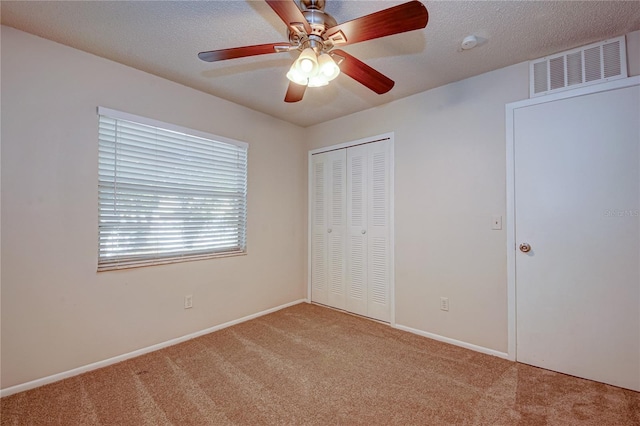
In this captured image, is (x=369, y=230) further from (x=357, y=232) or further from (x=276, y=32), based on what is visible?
(x=276, y=32)

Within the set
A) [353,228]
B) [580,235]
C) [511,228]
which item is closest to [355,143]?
[353,228]

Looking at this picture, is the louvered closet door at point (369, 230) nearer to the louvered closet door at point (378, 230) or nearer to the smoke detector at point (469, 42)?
the louvered closet door at point (378, 230)

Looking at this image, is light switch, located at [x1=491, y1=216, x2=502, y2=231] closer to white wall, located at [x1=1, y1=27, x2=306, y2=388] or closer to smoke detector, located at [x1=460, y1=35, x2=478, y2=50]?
smoke detector, located at [x1=460, y1=35, x2=478, y2=50]

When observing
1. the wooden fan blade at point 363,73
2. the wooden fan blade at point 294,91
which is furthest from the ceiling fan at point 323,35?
the wooden fan blade at point 294,91

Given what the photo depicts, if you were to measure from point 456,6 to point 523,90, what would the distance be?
3.55 feet

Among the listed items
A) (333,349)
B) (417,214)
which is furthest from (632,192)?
(333,349)

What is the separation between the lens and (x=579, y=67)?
83.6 inches

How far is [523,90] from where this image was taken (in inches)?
92.4

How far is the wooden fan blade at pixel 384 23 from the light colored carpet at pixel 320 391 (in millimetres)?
2107

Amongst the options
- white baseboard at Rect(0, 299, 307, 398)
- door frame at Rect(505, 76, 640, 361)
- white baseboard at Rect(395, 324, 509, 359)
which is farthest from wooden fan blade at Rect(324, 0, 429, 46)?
white baseboard at Rect(0, 299, 307, 398)

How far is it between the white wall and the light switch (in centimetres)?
274

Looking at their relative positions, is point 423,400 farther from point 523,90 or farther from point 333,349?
point 523,90

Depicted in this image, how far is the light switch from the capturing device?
2.44 metres

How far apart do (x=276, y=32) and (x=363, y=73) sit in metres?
0.71
